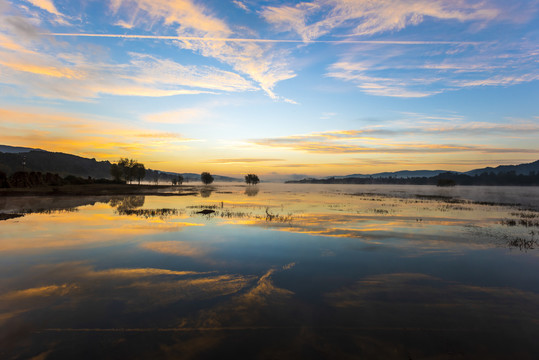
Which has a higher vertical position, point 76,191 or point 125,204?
point 76,191

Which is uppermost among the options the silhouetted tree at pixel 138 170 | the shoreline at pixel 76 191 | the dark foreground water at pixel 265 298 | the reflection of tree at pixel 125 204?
the silhouetted tree at pixel 138 170

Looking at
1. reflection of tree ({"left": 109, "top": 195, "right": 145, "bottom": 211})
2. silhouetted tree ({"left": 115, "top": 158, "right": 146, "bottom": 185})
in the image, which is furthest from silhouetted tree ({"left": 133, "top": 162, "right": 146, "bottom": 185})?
reflection of tree ({"left": 109, "top": 195, "right": 145, "bottom": 211})

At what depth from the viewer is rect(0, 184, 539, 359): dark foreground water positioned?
309 inches

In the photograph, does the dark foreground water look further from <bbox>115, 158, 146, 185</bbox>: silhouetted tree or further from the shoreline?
<bbox>115, 158, 146, 185</bbox>: silhouetted tree

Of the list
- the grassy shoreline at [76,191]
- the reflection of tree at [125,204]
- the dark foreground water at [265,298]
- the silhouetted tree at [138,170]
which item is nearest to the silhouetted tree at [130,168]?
the silhouetted tree at [138,170]

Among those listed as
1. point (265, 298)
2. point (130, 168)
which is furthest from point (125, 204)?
point (130, 168)

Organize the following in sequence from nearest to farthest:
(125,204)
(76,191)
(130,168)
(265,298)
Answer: (265,298)
(125,204)
(76,191)
(130,168)

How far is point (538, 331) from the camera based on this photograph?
886 centimetres

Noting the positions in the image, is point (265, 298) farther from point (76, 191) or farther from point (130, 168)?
point (130, 168)

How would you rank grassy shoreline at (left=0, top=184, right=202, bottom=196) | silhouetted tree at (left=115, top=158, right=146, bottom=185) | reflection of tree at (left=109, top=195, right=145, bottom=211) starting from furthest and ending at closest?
silhouetted tree at (left=115, top=158, right=146, bottom=185)
grassy shoreline at (left=0, top=184, right=202, bottom=196)
reflection of tree at (left=109, top=195, right=145, bottom=211)

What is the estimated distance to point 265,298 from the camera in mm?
11039

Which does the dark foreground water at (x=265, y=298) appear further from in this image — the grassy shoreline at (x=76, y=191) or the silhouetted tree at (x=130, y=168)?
the silhouetted tree at (x=130, y=168)

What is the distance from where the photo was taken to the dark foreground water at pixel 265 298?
784cm

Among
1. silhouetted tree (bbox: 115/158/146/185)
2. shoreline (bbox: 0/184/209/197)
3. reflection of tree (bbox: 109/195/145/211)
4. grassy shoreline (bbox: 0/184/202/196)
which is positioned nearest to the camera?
reflection of tree (bbox: 109/195/145/211)
